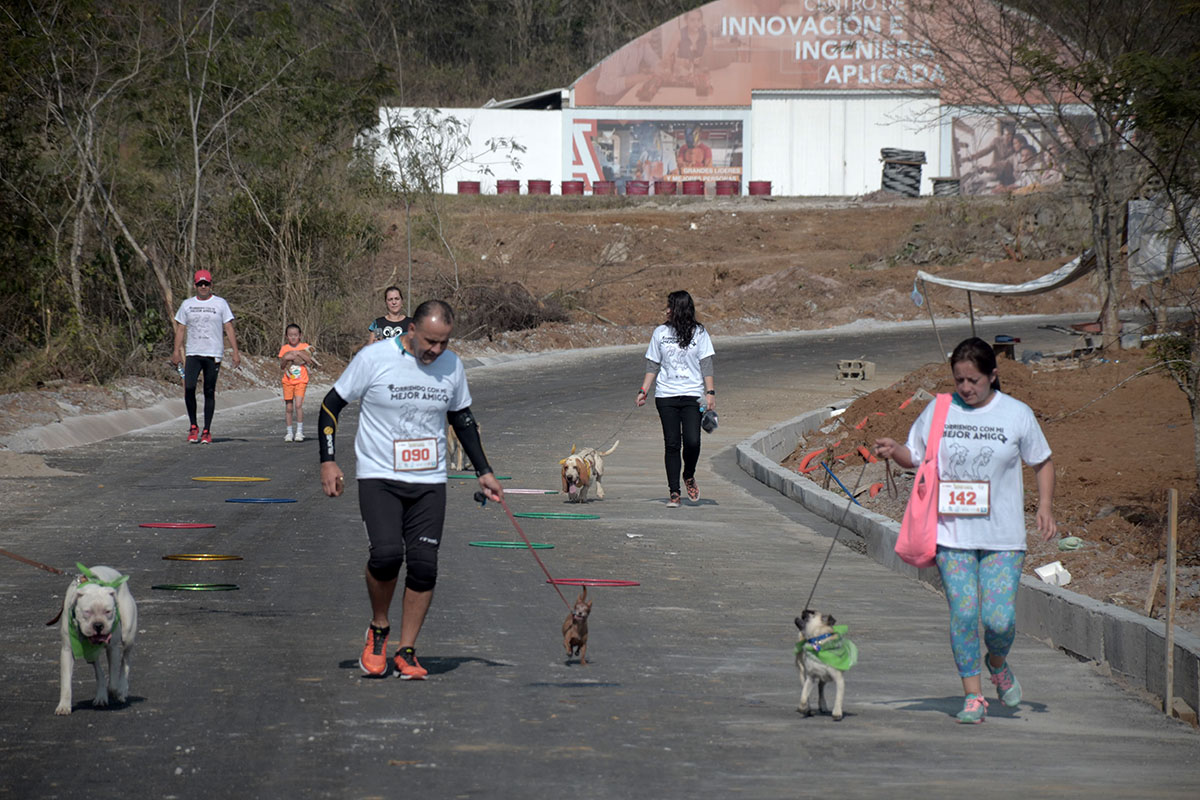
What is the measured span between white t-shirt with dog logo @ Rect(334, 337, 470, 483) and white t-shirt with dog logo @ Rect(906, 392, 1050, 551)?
7.85ft

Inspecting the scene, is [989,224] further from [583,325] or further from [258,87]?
[258,87]

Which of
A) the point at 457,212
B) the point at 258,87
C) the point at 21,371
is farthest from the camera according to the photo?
the point at 457,212

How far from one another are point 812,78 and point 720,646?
6074cm

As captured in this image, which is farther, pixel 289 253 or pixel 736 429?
pixel 289 253

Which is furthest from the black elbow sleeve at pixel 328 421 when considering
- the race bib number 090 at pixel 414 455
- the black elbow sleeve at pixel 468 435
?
the black elbow sleeve at pixel 468 435

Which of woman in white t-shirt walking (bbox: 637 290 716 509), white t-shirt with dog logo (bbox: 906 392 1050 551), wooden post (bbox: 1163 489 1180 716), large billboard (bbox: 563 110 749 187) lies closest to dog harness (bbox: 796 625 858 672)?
white t-shirt with dog logo (bbox: 906 392 1050 551)

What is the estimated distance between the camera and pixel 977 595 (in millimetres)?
6906

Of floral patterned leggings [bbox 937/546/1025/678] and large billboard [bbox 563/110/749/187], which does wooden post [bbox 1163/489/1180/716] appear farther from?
large billboard [bbox 563/110/749/187]

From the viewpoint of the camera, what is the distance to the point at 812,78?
66.6 m

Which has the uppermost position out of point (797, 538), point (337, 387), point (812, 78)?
point (812, 78)

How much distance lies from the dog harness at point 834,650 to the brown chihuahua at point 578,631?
132 centimetres

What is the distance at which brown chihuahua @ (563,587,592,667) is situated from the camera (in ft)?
25.0

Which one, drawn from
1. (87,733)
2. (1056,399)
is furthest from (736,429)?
(87,733)

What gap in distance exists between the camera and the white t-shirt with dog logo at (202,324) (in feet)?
58.4
